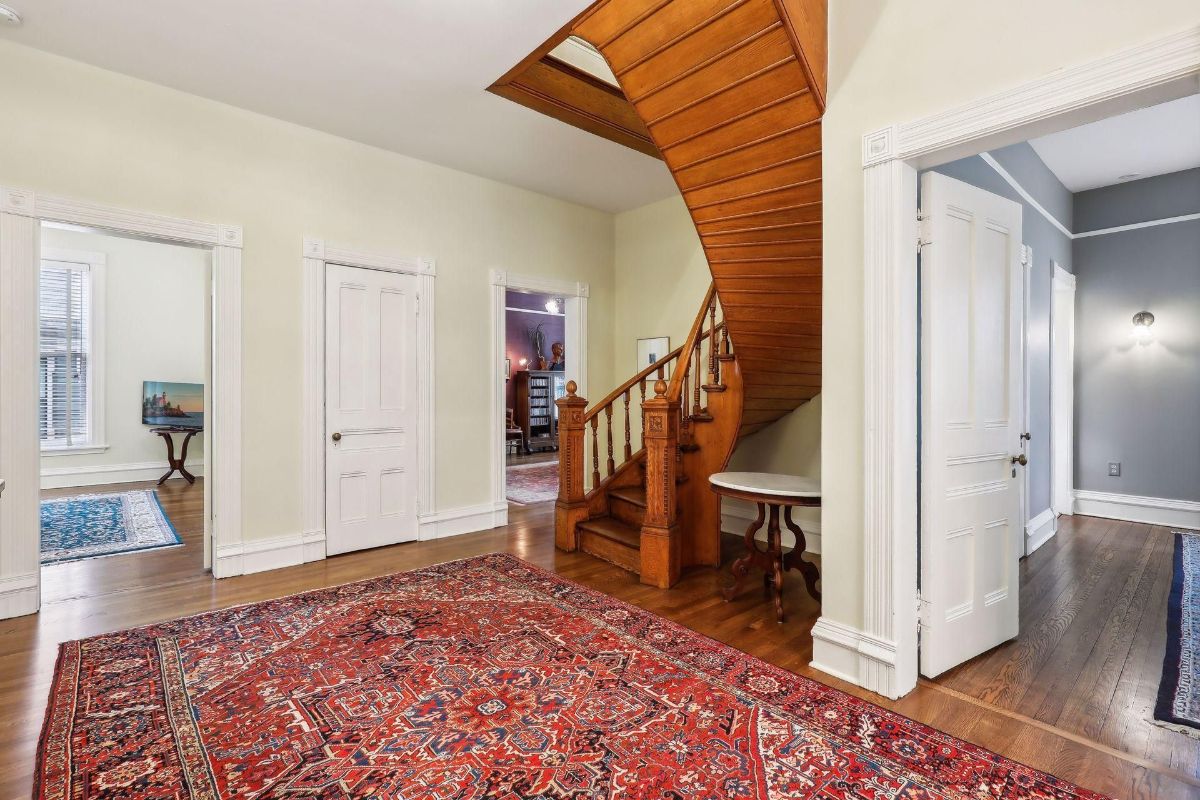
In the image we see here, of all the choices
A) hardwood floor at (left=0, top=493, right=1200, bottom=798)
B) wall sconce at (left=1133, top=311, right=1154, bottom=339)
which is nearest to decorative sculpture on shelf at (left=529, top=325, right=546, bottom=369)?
hardwood floor at (left=0, top=493, right=1200, bottom=798)

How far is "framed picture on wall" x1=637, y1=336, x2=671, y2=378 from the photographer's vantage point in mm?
5746

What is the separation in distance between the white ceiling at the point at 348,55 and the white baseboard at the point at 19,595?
2.98m

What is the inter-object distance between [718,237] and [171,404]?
26.1ft

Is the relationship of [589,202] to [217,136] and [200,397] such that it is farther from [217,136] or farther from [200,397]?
[200,397]

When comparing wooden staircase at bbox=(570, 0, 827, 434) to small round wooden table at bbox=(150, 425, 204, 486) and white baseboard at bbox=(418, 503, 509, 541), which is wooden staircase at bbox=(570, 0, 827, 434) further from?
small round wooden table at bbox=(150, 425, 204, 486)

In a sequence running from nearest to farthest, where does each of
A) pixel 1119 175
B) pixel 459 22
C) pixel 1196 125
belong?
1. pixel 459 22
2. pixel 1196 125
3. pixel 1119 175

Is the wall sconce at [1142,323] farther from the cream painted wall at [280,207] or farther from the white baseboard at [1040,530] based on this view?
the cream painted wall at [280,207]

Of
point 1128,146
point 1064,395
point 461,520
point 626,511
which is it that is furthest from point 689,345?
point 1064,395

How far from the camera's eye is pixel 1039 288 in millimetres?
4676

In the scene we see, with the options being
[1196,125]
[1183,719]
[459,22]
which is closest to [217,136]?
[459,22]

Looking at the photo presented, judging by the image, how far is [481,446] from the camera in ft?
17.1

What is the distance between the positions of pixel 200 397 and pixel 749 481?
25.8ft

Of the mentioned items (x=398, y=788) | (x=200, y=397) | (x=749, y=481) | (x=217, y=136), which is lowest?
(x=398, y=788)

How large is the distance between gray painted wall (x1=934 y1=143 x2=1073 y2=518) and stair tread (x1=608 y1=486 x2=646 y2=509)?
9.66ft
